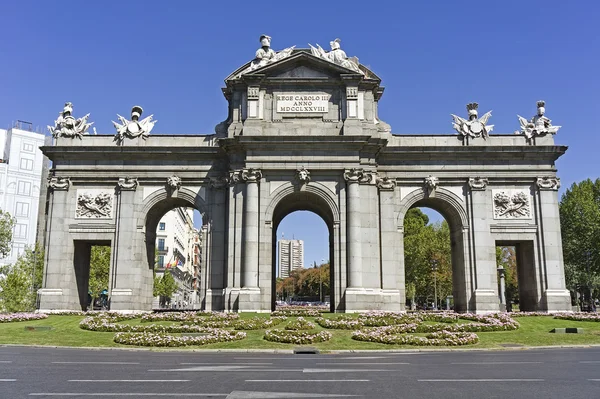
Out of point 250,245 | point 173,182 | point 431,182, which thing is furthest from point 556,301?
point 173,182

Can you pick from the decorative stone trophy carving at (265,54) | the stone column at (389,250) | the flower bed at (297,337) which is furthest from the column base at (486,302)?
the decorative stone trophy carving at (265,54)

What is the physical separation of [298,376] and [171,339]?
42.6ft

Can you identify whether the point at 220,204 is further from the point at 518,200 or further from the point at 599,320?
the point at 599,320

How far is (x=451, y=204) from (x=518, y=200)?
219 inches

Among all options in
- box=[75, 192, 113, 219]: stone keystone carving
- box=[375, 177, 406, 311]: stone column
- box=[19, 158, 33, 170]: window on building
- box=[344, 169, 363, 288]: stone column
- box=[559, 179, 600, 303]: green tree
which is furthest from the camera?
box=[19, 158, 33, 170]: window on building

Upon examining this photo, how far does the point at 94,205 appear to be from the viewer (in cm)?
4591

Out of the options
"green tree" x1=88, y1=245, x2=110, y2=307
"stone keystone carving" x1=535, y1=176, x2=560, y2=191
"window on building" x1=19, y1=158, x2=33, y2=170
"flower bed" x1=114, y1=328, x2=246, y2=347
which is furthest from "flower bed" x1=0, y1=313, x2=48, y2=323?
"window on building" x1=19, y1=158, x2=33, y2=170

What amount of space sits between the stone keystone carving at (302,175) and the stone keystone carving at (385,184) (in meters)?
6.32

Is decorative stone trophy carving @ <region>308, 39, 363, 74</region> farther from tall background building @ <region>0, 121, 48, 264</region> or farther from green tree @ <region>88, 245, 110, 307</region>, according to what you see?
tall background building @ <region>0, 121, 48, 264</region>

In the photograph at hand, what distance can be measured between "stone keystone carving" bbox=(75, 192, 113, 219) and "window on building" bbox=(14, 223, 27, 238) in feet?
171

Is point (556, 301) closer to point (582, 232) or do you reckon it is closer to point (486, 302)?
point (486, 302)

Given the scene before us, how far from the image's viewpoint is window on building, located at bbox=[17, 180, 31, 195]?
91.1m

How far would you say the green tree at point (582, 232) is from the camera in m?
69.1

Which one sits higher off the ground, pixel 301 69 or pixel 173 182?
pixel 301 69
